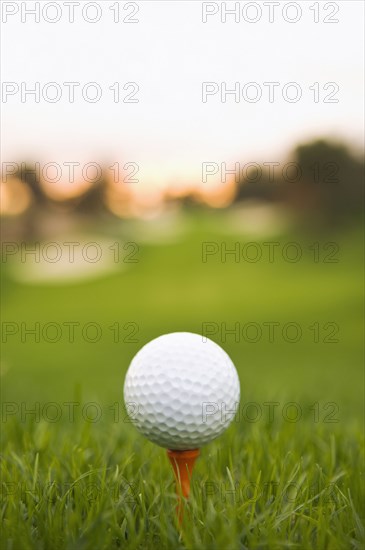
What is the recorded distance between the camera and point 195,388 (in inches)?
105

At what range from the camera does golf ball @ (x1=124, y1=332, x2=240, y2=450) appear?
8.70ft

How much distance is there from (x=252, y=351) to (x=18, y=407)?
770 centimetres

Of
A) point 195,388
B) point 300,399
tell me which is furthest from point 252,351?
point 195,388

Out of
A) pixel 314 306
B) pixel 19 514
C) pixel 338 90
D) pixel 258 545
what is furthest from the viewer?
pixel 314 306

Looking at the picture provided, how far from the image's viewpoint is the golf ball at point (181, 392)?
2.65m

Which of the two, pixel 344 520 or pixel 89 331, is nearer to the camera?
pixel 344 520

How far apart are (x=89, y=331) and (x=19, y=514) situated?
1438 cm

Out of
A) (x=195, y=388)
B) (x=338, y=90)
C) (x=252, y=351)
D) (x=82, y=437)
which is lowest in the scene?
(x=252, y=351)

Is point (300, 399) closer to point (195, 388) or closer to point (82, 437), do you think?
point (82, 437)

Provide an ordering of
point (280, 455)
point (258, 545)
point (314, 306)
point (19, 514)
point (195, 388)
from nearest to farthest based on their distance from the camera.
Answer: point (258, 545) < point (19, 514) < point (195, 388) < point (280, 455) < point (314, 306)

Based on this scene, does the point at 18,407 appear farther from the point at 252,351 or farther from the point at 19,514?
the point at 252,351

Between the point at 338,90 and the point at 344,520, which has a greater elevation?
the point at 338,90

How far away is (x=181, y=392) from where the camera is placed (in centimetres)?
268

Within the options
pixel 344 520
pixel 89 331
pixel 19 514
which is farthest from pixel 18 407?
pixel 89 331
